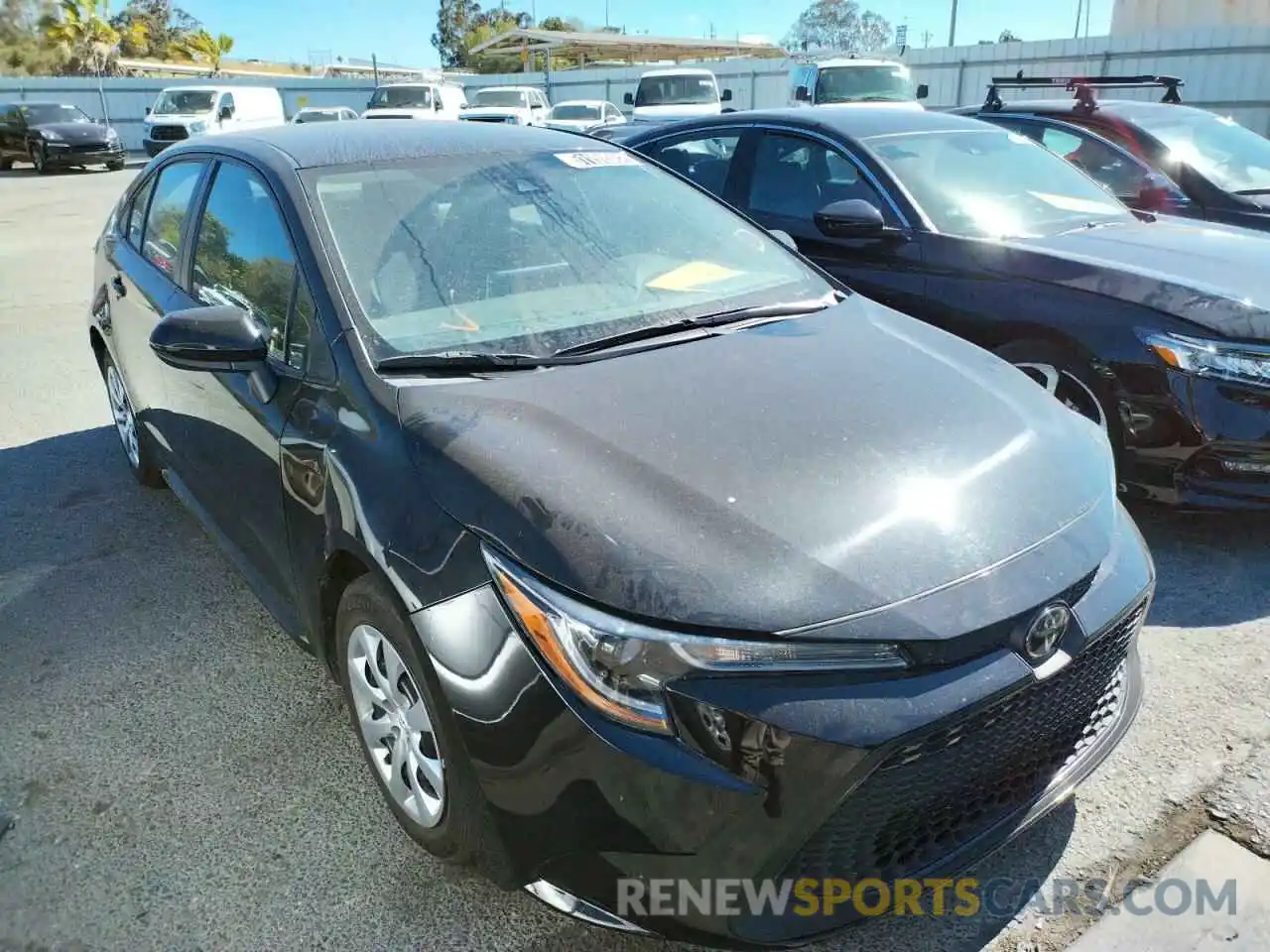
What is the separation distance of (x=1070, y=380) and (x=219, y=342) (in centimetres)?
312

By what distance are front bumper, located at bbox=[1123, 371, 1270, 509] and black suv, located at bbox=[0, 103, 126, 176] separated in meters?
23.9

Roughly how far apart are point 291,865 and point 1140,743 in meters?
2.21

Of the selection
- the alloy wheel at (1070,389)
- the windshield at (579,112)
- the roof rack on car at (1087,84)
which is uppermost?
the roof rack on car at (1087,84)

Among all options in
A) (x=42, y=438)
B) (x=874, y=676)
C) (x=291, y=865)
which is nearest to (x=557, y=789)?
(x=874, y=676)

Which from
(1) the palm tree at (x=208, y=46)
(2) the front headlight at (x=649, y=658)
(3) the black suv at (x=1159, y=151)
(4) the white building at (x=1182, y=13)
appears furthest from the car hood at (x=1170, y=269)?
(1) the palm tree at (x=208, y=46)

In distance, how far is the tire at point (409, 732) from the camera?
195 cm

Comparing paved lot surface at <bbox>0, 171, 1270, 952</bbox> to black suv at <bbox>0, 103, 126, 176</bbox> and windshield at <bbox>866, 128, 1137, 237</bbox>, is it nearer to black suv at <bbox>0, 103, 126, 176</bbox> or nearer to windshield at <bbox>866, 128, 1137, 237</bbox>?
windshield at <bbox>866, 128, 1137, 237</bbox>

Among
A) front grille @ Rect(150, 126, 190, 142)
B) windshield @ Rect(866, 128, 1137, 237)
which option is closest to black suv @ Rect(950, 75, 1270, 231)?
windshield @ Rect(866, 128, 1137, 237)

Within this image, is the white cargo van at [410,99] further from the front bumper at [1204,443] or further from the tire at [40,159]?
the front bumper at [1204,443]

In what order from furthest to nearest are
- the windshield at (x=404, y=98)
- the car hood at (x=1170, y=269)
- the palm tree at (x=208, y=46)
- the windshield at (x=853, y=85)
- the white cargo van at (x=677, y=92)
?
the palm tree at (x=208, y=46)
the windshield at (x=404, y=98)
the white cargo van at (x=677, y=92)
the windshield at (x=853, y=85)
the car hood at (x=1170, y=269)

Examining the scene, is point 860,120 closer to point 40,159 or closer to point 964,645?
point 964,645

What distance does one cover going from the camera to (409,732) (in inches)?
86.4

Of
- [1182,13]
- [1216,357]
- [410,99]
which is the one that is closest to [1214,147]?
[1216,357]

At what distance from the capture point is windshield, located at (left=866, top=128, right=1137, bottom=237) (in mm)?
4488
